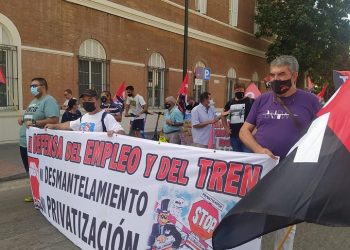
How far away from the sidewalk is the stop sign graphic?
561 cm

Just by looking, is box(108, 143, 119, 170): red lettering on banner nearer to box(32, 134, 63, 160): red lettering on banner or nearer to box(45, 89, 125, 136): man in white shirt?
box(45, 89, 125, 136): man in white shirt

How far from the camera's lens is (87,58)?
14.8 m

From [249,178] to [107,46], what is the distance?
13.2m

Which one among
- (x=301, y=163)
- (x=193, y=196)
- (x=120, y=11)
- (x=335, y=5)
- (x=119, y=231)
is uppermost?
(x=335, y=5)

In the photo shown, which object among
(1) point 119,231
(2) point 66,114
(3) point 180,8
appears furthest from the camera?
(3) point 180,8

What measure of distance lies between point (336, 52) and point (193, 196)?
82.5 feet

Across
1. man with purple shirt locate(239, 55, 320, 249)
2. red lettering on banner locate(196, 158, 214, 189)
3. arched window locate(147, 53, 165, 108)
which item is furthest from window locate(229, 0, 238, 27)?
red lettering on banner locate(196, 158, 214, 189)

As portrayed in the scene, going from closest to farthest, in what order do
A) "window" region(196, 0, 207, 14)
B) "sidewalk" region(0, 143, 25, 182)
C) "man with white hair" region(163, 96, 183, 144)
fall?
1. "sidewalk" region(0, 143, 25, 182)
2. "man with white hair" region(163, 96, 183, 144)
3. "window" region(196, 0, 207, 14)

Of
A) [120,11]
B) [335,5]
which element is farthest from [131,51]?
[335,5]

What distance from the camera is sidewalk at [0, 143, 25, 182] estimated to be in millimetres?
8203

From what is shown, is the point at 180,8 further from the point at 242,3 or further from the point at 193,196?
the point at 193,196

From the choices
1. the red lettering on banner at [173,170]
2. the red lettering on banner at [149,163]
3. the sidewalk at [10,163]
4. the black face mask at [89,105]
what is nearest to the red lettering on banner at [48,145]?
the black face mask at [89,105]

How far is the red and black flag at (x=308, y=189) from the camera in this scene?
6.49 feet

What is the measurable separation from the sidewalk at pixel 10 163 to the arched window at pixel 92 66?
3874 millimetres
